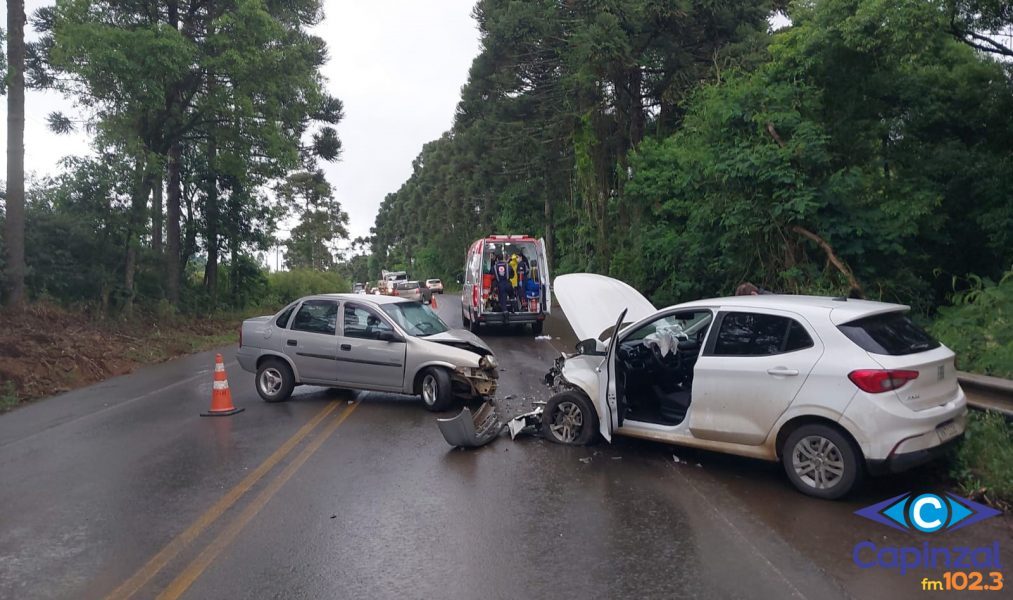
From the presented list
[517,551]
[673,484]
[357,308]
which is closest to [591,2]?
[357,308]

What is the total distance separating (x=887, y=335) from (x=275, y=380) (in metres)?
8.22

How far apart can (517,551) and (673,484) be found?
6.75ft

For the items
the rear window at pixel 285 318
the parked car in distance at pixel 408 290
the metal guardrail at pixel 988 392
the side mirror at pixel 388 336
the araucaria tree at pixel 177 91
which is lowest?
the metal guardrail at pixel 988 392

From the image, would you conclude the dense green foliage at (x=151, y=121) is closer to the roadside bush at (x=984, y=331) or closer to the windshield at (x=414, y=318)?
the windshield at (x=414, y=318)

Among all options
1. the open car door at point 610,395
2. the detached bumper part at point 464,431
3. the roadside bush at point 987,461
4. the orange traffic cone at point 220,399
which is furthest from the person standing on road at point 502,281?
the roadside bush at point 987,461

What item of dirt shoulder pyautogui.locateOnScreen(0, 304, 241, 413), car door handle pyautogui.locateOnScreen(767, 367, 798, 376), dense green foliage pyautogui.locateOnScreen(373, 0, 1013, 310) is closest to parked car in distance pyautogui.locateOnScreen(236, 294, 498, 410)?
car door handle pyautogui.locateOnScreen(767, 367, 798, 376)

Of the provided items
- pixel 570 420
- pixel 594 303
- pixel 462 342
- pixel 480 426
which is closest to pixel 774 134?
pixel 594 303

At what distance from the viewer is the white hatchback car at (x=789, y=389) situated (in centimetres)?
558

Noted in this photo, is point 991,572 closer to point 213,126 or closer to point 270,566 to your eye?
point 270,566

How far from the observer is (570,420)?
25.5ft

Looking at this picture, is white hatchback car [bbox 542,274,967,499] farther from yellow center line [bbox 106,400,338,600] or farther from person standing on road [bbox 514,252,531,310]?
person standing on road [bbox 514,252,531,310]

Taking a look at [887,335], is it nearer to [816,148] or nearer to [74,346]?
[816,148]

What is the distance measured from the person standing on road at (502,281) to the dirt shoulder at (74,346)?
870cm

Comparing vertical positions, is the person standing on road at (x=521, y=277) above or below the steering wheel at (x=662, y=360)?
above
